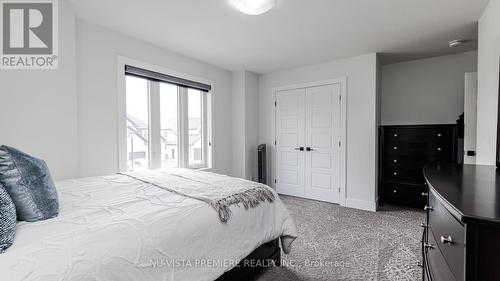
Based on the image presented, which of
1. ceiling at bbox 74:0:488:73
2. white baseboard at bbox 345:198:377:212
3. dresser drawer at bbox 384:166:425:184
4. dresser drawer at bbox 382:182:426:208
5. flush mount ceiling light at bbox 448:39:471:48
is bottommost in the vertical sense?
white baseboard at bbox 345:198:377:212

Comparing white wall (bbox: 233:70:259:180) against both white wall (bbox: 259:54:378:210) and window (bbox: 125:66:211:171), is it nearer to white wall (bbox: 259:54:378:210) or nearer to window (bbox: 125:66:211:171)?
window (bbox: 125:66:211:171)

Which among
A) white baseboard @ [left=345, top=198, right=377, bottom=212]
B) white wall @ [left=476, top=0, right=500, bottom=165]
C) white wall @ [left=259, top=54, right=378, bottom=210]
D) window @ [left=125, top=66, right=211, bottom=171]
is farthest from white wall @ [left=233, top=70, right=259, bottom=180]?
white wall @ [left=476, top=0, right=500, bottom=165]

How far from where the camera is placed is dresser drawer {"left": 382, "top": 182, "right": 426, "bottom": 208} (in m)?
3.35

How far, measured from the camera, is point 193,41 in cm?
295

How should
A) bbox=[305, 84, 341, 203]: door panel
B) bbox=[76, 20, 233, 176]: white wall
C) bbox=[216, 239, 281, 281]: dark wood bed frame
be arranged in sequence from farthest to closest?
bbox=[305, 84, 341, 203]: door panel
bbox=[76, 20, 233, 176]: white wall
bbox=[216, 239, 281, 281]: dark wood bed frame

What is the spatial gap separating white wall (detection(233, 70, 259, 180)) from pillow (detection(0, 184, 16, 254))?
3426mm

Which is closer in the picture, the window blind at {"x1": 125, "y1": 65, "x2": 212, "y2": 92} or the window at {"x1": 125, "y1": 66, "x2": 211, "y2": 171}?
the window blind at {"x1": 125, "y1": 65, "x2": 212, "y2": 92}

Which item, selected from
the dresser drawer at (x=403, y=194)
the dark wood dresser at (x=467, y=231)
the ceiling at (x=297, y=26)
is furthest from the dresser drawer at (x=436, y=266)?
the dresser drawer at (x=403, y=194)

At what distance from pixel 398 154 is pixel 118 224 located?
385 cm

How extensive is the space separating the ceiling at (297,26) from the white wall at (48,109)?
420 mm

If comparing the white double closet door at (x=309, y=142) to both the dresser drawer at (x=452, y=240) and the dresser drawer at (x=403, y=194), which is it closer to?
the dresser drawer at (x=403, y=194)

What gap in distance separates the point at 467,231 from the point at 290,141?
3635mm

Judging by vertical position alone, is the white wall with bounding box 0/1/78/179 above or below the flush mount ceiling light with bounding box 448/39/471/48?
below

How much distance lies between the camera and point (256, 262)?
1.74 meters
